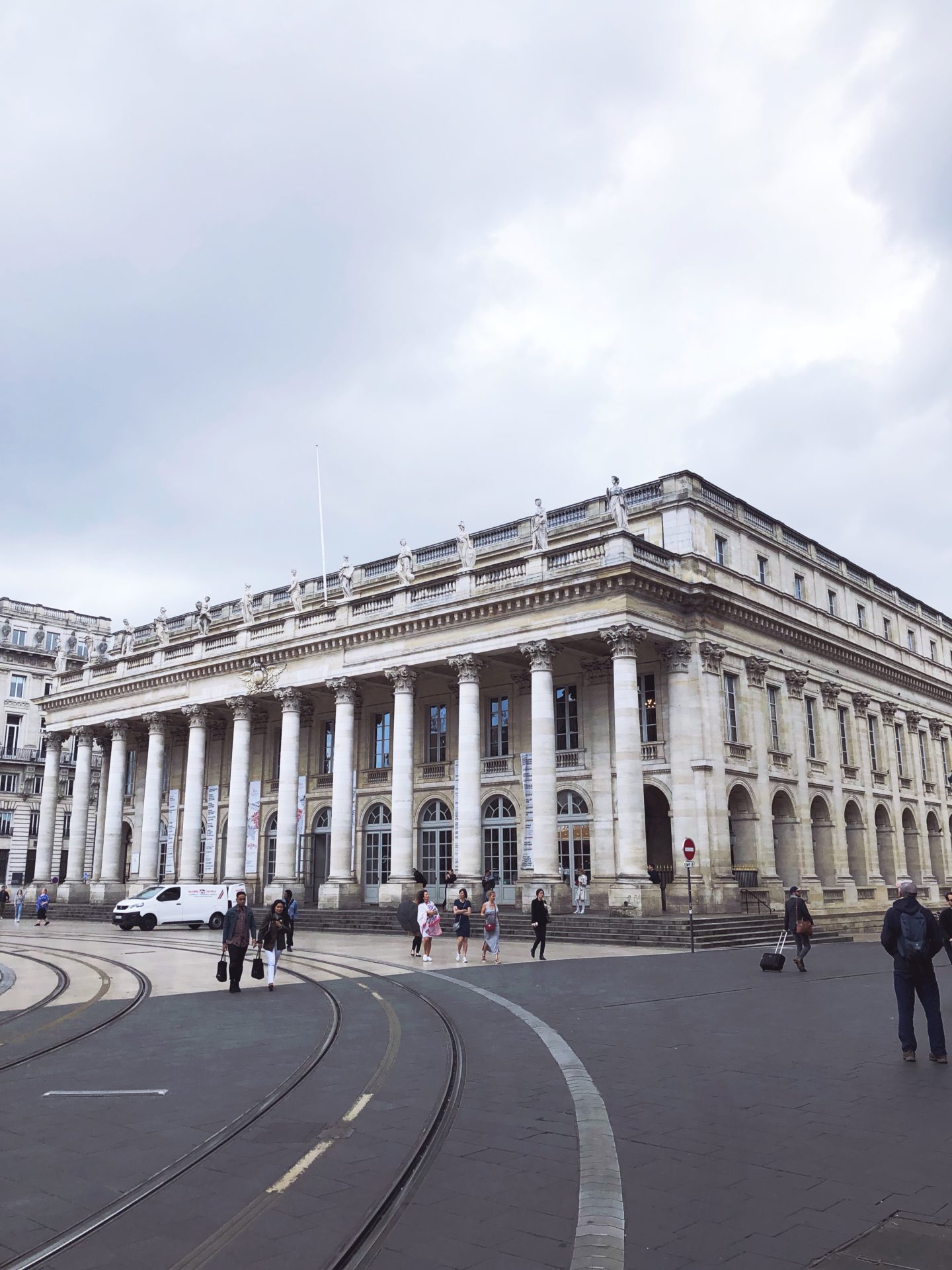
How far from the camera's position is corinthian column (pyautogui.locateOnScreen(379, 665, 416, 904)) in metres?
36.2

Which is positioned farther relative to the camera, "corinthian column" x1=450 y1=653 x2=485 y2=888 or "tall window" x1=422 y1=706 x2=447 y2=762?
"tall window" x1=422 y1=706 x2=447 y2=762

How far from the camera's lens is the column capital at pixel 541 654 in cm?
3306

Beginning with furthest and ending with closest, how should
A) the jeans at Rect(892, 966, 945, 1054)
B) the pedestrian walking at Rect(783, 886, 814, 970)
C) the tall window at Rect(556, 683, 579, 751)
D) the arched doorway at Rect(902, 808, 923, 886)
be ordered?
the arched doorway at Rect(902, 808, 923, 886)
the tall window at Rect(556, 683, 579, 751)
the pedestrian walking at Rect(783, 886, 814, 970)
the jeans at Rect(892, 966, 945, 1054)

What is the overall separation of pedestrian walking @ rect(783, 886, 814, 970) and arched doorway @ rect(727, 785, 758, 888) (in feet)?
44.0

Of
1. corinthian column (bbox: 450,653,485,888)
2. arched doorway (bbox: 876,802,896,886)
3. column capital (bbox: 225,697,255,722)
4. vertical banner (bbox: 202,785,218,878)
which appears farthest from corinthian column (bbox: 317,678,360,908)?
arched doorway (bbox: 876,802,896,886)

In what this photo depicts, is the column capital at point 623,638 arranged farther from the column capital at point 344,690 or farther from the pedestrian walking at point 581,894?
the column capital at point 344,690

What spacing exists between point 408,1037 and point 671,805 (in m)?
22.7

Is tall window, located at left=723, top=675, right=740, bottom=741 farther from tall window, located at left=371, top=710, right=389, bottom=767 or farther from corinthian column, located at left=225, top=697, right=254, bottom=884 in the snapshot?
corinthian column, located at left=225, top=697, right=254, bottom=884

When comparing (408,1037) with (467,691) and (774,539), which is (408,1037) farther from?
(774,539)

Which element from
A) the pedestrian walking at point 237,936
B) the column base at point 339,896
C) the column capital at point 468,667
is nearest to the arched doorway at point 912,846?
the column capital at point 468,667

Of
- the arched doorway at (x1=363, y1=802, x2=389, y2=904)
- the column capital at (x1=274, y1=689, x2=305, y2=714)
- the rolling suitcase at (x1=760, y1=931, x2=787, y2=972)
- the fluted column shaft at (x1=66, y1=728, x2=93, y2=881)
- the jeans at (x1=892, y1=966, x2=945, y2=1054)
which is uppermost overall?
the column capital at (x1=274, y1=689, x2=305, y2=714)

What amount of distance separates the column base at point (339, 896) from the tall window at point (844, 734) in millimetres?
20941

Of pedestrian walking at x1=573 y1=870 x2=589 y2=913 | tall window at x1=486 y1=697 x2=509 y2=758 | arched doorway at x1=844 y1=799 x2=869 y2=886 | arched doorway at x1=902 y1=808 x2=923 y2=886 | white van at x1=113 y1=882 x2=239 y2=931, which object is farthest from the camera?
arched doorway at x1=902 y1=808 x2=923 y2=886

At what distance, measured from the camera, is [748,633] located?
36.3 m
